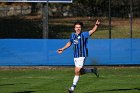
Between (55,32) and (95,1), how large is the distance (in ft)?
24.6

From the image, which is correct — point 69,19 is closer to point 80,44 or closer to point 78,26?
point 80,44

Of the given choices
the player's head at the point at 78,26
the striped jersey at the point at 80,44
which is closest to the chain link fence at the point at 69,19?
the striped jersey at the point at 80,44

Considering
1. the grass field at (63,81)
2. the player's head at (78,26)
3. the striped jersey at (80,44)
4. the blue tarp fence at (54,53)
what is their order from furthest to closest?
the blue tarp fence at (54,53), the grass field at (63,81), the striped jersey at (80,44), the player's head at (78,26)

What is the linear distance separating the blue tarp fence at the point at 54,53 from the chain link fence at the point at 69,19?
31.8 feet

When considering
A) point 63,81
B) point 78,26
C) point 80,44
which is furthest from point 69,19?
point 78,26

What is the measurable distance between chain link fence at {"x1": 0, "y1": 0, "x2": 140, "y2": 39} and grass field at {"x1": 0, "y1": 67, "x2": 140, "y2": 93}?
36.7ft

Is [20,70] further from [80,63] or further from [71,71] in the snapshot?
[80,63]

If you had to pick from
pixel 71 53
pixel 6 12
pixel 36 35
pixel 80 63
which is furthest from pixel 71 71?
pixel 6 12

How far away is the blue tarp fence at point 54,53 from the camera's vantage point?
2355cm

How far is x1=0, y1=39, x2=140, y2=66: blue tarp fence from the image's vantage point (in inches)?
927

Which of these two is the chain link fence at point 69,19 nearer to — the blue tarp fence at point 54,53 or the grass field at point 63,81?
the blue tarp fence at point 54,53

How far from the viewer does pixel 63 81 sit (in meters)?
18.0

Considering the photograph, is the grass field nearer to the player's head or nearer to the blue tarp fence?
the blue tarp fence

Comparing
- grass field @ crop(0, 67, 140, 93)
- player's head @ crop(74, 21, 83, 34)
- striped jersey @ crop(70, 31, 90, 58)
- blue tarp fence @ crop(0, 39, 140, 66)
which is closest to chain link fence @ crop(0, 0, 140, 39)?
blue tarp fence @ crop(0, 39, 140, 66)
